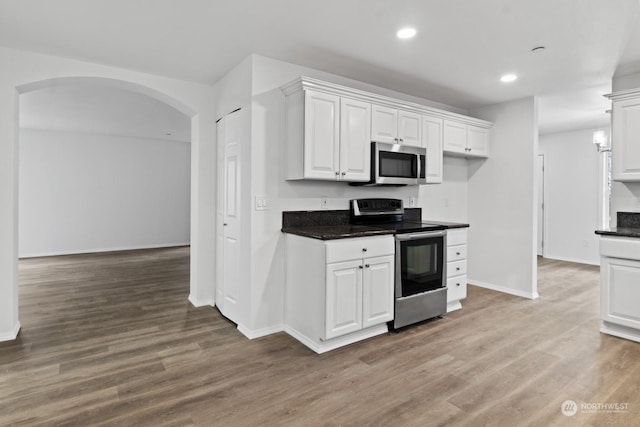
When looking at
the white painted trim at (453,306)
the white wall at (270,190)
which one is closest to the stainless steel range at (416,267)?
the white painted trim at (453,306)

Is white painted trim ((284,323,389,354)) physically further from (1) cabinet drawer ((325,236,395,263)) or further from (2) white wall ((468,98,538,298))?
(2) white wall ((468,98,538,298))

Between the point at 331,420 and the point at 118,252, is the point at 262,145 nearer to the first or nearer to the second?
the point at 331,420

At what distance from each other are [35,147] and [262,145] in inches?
264

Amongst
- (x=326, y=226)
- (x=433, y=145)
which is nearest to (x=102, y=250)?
(x=326, y=226)

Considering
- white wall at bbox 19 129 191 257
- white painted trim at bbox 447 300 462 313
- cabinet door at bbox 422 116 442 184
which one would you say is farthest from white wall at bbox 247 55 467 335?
white wall at bbox 19 129 191 257

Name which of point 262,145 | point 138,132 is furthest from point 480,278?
point 138,132

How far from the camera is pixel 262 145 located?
3.16 meters

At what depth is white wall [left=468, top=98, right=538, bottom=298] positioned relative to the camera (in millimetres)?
4383

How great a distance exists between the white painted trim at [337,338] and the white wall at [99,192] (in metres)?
6.46

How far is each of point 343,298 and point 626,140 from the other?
10.3ft

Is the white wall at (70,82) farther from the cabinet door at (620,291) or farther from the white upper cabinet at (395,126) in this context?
the cabinet door at (620,291)

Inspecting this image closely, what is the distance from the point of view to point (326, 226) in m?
3.41

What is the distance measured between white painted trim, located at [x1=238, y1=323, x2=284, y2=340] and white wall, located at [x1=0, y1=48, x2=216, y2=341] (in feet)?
3.27

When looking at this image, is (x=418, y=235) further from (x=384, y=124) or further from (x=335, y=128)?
(x=335, y=128)
